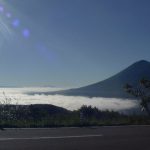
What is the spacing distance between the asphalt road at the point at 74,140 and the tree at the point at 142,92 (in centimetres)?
1604

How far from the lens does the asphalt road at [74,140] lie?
13.3 meters

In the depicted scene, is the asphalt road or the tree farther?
the tree

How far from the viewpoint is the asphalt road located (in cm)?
1327

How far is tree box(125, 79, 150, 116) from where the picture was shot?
1341 inches

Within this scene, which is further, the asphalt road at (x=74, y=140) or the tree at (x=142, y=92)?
the tree at (x=142, y=92)

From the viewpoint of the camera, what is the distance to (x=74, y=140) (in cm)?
1485

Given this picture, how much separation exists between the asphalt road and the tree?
16041mm

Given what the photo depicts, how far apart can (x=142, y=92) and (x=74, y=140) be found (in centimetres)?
2123

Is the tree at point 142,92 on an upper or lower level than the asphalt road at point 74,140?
upper

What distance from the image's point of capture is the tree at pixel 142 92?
34062mm

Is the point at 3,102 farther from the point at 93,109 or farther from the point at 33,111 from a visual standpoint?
the point at 93,109

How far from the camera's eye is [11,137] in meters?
15.1

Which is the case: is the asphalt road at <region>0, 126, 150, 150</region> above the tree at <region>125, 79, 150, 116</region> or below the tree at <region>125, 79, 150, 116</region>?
below

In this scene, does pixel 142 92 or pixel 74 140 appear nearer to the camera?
pixel 74 140
